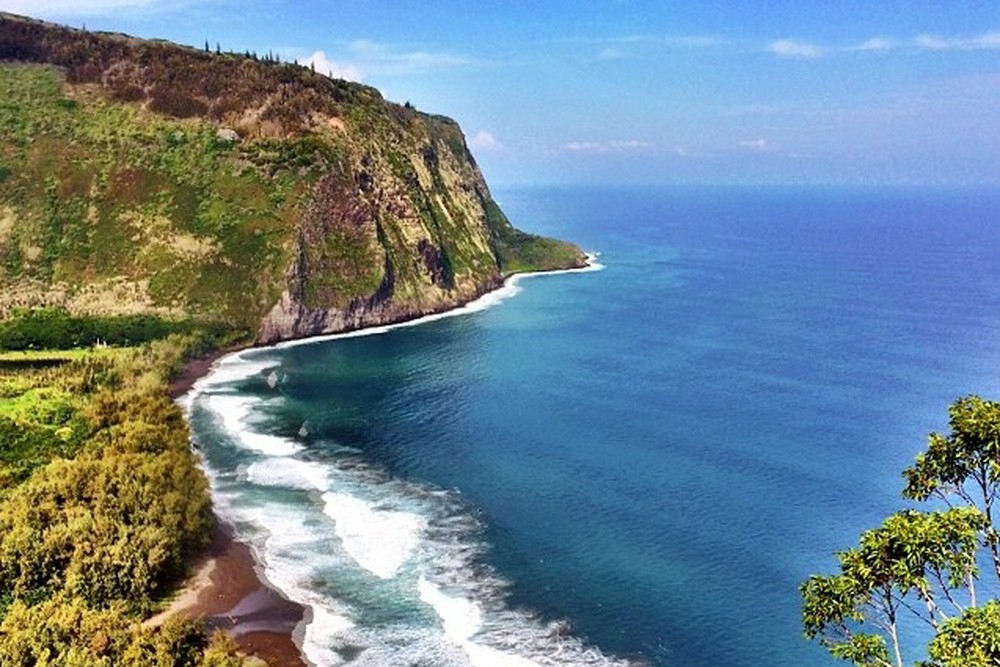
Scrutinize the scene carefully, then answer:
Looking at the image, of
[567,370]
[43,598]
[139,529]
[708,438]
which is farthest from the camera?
[567,370]

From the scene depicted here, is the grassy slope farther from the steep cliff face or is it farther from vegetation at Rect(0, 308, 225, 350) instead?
vegetation at Rect(0, 308, 225, 350)

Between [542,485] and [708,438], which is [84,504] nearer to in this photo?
[542,485]

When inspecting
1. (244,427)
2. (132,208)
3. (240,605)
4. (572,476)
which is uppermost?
(132,208)

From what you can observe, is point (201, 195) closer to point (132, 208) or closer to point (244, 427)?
point (132, 208)

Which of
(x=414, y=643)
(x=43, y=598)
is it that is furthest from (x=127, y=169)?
(x=414, y=643)

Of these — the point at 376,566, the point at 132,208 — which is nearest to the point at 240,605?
the point at 376,566
